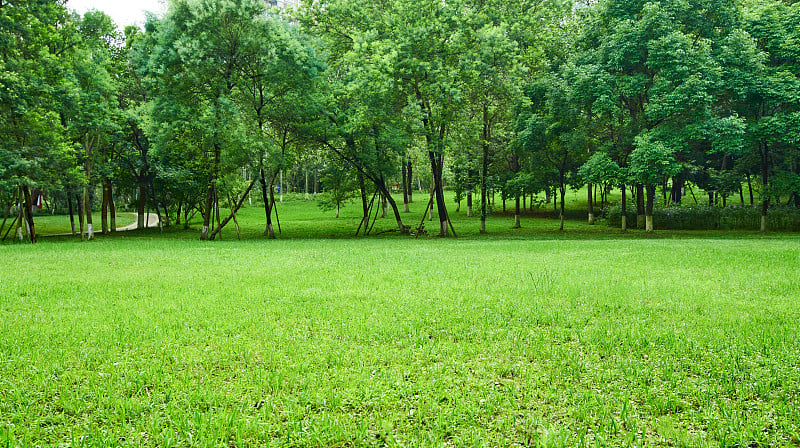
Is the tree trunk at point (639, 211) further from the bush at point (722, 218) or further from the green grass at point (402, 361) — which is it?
the green grass at point (402, 361)

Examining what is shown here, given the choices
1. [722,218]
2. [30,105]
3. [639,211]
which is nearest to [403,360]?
[30,105]

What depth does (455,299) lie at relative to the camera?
8.86 m

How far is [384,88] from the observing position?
2272 cm

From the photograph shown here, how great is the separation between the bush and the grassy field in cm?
2032

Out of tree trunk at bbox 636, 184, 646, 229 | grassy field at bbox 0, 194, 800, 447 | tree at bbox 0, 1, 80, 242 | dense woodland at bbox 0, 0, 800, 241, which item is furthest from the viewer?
tree trunk at bbox 636, 184, 646, 229

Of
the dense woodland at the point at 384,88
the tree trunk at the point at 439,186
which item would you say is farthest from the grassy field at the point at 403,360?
the tree trunk at the point at 439,186

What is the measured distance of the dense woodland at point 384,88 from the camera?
71.6ft

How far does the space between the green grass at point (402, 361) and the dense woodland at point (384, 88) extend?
44.8 ft

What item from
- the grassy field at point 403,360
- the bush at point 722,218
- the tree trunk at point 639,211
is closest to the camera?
the grassy field at point 403,360

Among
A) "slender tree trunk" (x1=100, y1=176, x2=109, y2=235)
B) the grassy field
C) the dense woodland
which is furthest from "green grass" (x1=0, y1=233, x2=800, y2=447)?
"slender tree trunk" (x1=100, y1=176, x2=109, y2=235)

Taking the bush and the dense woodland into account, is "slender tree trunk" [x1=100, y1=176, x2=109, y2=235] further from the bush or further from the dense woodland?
the bush

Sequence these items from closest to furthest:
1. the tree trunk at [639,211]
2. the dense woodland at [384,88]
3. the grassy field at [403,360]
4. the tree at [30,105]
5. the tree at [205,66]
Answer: the grassy field at [403,360], the tree at [30,105], the tree at [205,66], the dense woodland at [384,88], the tree trunk at [639,211]

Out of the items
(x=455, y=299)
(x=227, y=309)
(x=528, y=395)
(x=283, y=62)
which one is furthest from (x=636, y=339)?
(x=283, y=62)

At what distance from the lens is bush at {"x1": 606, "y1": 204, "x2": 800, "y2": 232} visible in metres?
26.9
